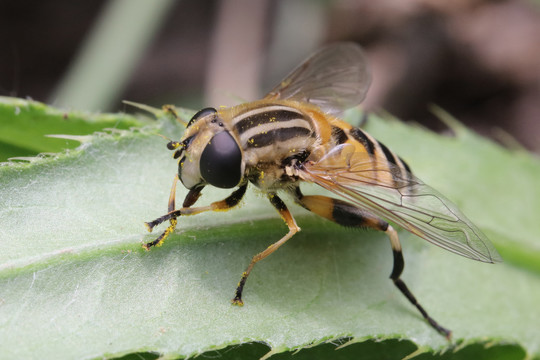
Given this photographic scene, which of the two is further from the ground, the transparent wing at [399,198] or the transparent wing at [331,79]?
the transparent wing at [331,79]

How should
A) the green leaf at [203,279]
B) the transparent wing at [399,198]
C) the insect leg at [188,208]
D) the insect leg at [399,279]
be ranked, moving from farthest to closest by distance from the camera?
the insect leg at [399,279]
the transparent wing at [399,198]
the insect leg at [188,208]
the green leaf at [203,279]

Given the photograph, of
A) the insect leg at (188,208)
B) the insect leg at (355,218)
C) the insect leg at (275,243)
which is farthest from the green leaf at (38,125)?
the insect leg at (355,218)

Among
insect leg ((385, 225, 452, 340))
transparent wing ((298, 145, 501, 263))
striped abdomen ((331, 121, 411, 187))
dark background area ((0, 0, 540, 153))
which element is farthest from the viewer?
dark background area ((0, 0, 540, 153))

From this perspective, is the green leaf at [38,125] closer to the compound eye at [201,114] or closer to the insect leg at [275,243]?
the compound eye at [201,114]

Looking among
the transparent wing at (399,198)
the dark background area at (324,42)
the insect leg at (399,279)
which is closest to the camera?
the transparent wing at (399,198)

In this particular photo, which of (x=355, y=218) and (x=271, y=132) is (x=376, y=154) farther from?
(x=271, y=132)

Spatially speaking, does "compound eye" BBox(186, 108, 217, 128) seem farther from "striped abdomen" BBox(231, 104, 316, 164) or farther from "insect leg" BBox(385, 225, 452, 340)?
"insect leg" BBox(385, 225, 452, 340)

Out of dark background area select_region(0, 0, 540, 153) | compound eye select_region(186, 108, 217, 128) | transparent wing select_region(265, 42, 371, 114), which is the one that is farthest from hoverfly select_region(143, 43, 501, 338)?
dark background area select_region(0, 0, 540, 153)
